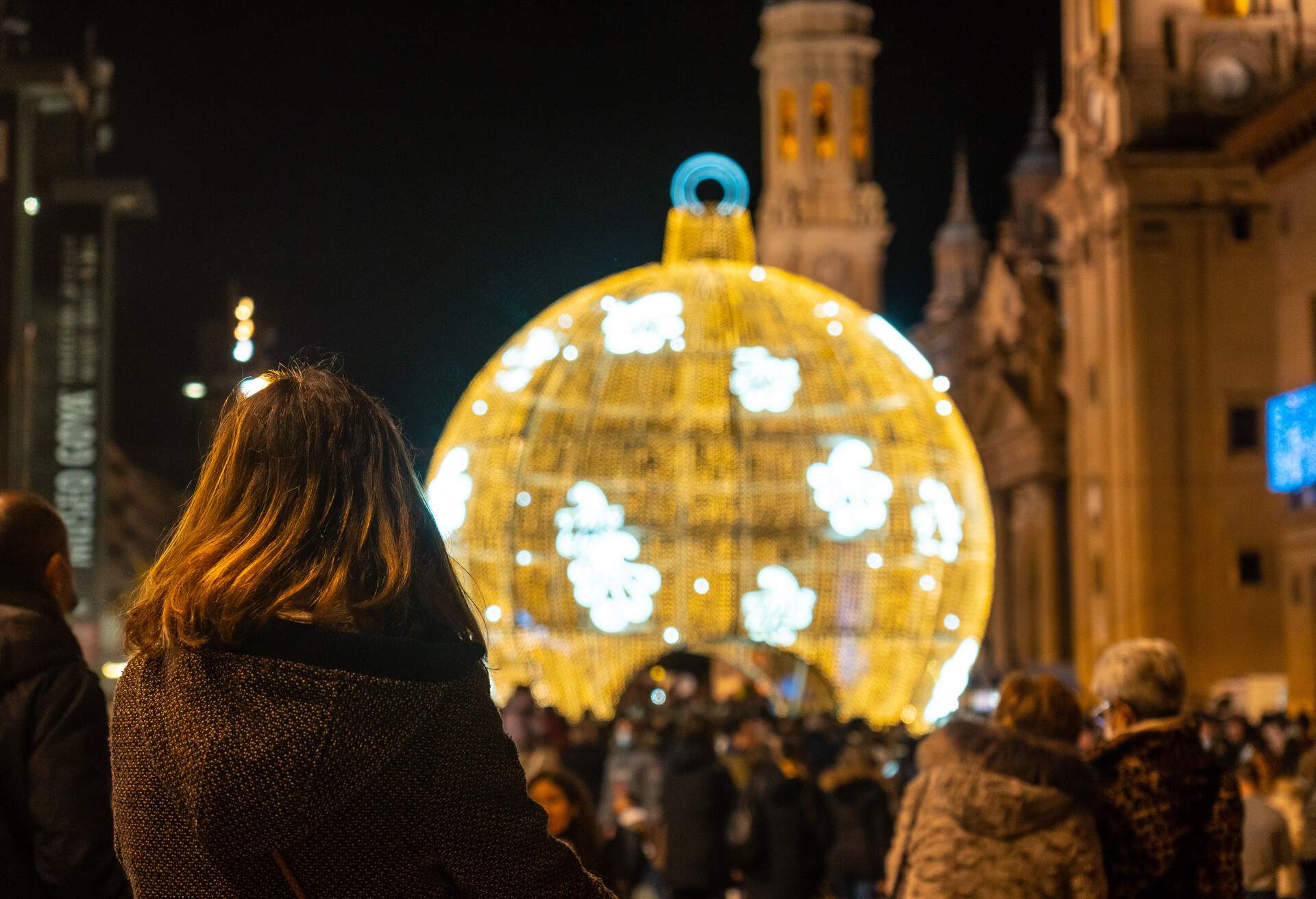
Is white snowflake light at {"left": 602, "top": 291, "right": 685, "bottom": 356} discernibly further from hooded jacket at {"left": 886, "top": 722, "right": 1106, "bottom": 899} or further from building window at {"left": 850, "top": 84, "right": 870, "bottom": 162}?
building window at {"left": 850, "top": 84, "right": 870, "bottom": 162}

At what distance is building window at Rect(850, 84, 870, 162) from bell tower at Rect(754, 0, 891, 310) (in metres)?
0.02

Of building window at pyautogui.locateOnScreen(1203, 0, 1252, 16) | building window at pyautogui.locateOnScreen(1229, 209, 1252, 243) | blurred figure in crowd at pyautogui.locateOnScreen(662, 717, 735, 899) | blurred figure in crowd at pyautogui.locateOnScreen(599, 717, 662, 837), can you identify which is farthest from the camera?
building window at pyautogui.locateOnScreen(1203, 0, 1252, 16)

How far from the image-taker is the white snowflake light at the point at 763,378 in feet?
70.6

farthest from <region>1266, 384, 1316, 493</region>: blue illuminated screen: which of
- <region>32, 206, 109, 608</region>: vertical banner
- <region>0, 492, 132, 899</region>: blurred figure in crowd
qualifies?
<region>0, 492, 132, 899</region>: blurred figure in crowd

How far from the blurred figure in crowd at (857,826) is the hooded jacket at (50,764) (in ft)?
27.6

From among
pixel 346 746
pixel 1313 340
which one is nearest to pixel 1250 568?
pixel 1313 340

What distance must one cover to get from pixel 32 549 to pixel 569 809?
2358 mm

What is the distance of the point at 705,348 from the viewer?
21.6m

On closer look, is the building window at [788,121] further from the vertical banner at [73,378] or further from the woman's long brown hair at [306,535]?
the woman's long brown hair at [306,535]

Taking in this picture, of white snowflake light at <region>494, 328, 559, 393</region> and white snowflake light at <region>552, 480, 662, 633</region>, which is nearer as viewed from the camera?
white snowflake light at <region>552, 480, 662, 633</region>

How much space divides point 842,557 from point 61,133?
53.9 ft

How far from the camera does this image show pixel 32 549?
14.9 feet

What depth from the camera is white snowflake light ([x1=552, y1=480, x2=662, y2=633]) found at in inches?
842

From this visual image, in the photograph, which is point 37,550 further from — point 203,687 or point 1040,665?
point 1040,665
